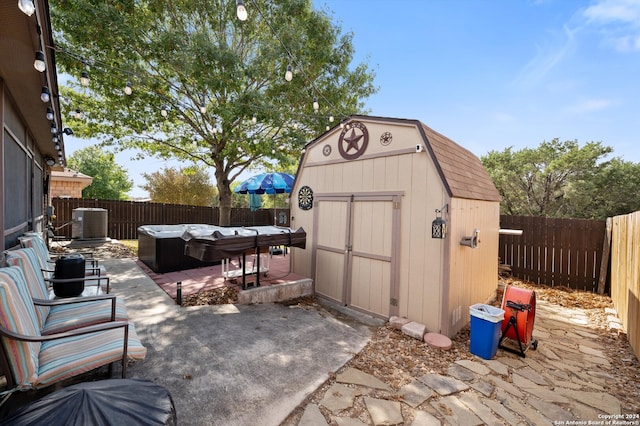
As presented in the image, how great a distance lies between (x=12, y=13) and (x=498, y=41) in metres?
8.29

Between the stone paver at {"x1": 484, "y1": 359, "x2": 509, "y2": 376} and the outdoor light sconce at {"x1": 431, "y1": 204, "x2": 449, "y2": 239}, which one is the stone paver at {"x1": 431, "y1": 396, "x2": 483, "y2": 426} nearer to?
Result: the stone paver at {"x1": 484, "y1": 359, "x2": 509, "y2": 376}

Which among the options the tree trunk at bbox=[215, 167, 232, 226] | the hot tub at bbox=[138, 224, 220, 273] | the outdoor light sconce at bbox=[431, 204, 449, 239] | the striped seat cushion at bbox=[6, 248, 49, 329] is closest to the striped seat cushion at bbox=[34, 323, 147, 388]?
the striped seat cushion at bbox=[6, 248, 49, 329]

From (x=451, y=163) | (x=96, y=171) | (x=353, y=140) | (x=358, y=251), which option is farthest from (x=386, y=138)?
(x=96, y=171)

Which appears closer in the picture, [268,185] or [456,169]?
[456,169]

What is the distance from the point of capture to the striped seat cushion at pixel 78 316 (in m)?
2.41

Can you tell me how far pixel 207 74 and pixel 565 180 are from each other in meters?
19.4

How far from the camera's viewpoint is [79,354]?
190 cm

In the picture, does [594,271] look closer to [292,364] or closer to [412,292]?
[412,292]

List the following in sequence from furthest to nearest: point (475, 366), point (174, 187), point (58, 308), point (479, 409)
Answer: point (174, 187) → point (475, 366) → point (58, 308) → point (479, 409)

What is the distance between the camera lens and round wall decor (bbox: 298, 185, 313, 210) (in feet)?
18.0

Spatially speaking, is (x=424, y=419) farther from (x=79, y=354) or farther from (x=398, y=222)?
(x=79, y=354)

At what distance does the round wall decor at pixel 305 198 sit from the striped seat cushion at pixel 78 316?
343cm

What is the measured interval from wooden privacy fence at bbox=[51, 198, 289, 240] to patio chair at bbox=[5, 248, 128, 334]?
652cm

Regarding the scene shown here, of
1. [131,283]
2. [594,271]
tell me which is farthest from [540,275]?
[131,283]
